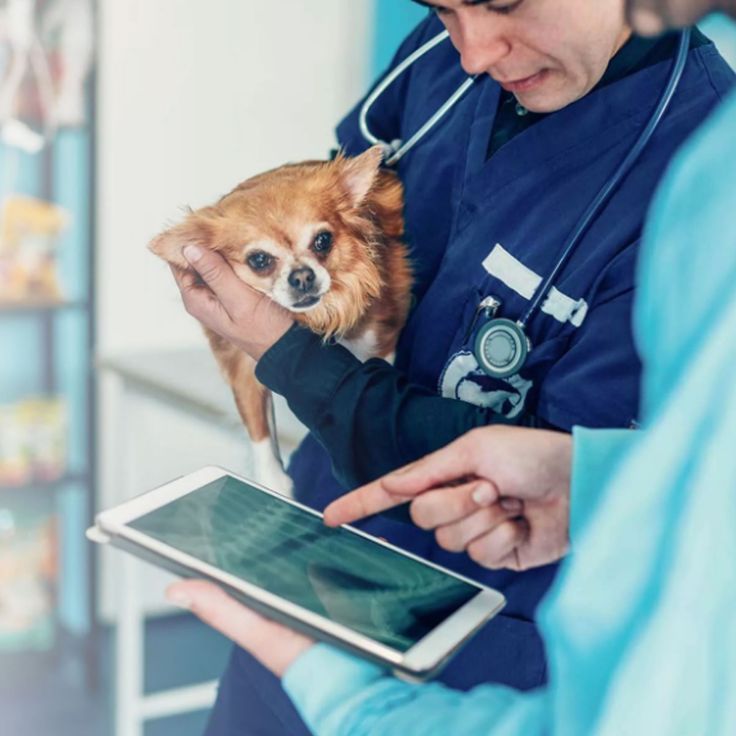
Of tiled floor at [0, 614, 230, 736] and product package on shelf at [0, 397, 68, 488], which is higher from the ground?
product package on shelf at [0, 397, 68, 488]

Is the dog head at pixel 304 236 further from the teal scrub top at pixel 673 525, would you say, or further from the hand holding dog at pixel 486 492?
the teal scrub top at pixel 673 525

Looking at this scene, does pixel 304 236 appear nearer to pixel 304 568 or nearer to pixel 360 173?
pixel 360 173

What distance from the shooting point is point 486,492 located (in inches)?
25.1

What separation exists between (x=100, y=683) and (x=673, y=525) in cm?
198

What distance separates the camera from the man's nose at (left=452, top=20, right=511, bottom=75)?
2.22ft

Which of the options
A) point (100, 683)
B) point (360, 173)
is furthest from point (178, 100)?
point (360, 173)

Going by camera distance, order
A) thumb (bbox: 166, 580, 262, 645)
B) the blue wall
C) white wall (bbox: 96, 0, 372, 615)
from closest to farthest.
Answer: thumb (bbox: 166, 580, 262, 645)
the blue wall
white wall (bbox: 96, 0, 372, 615)

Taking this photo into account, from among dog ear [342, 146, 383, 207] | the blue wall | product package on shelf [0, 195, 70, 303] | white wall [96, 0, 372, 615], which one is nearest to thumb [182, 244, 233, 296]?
dog ear [342, 146, 383, 207]

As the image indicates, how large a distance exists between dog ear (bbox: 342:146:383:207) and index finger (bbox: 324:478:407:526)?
9.9 inches

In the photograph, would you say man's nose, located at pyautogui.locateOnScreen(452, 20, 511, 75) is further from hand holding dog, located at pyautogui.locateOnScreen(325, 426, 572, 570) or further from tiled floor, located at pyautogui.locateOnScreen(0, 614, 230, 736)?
tiled floor, located at pyautogui.locateOnScreen(0, 614, 230, 736)

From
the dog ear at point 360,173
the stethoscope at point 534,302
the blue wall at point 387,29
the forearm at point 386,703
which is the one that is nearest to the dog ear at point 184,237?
the dog ear at point 360,173

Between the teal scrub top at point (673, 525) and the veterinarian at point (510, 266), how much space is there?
190 mm

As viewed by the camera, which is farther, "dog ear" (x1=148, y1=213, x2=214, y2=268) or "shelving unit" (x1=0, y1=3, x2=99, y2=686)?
"shelving unit" (x1=0, y1=3, x2=99, y2=686)

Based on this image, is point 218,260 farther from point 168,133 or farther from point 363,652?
point 168,133
